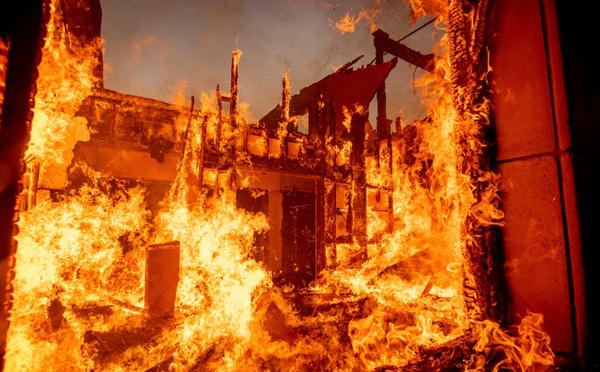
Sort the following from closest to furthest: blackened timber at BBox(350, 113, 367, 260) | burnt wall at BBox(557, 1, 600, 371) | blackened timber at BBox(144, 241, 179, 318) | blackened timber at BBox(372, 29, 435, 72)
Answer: burnt wall at BBox(557, 1, 600, 371)
blackened timber at BBox(144, 241, 179, 318)
blackened timber at BBox(350, 113, 367, 260)
blackened timber at BBox(372, 29, 435, 72)

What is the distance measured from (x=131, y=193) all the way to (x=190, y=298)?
399 centimetres

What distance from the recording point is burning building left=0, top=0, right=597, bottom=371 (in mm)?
2195

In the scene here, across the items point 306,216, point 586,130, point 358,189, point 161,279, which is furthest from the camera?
point 306,216

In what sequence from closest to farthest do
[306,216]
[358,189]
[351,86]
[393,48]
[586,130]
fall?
[586,130]
[358,189]
[351,86]
[306,216]
[393,48]

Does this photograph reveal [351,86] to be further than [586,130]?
Yes

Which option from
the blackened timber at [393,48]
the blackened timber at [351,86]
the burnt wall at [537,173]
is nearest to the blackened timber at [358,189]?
the blackened timber at [351,86]

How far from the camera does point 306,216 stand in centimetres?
1255

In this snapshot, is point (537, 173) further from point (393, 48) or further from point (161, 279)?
point (393, 48)

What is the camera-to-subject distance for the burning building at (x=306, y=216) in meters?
2.20

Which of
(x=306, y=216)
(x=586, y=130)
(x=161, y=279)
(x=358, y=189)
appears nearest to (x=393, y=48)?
(x=358, y=189)

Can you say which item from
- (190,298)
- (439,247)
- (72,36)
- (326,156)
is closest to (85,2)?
(72,36)

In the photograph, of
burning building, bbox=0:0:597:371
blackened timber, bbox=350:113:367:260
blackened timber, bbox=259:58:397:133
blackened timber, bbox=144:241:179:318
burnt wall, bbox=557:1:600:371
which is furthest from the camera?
blackened timber, bbox=259:58:397:133

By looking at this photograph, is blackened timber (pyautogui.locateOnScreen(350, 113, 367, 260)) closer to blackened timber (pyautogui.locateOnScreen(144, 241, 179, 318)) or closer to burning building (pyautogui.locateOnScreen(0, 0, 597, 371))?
burning building (pyautogui.locateOnScreen(0, 0, 597, 371))

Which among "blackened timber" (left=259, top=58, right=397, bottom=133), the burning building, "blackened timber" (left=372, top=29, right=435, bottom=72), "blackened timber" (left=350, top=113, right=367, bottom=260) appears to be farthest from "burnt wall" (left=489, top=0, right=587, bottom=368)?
"blackened timber" (left=372, top=29, right=435, bottom=72)
